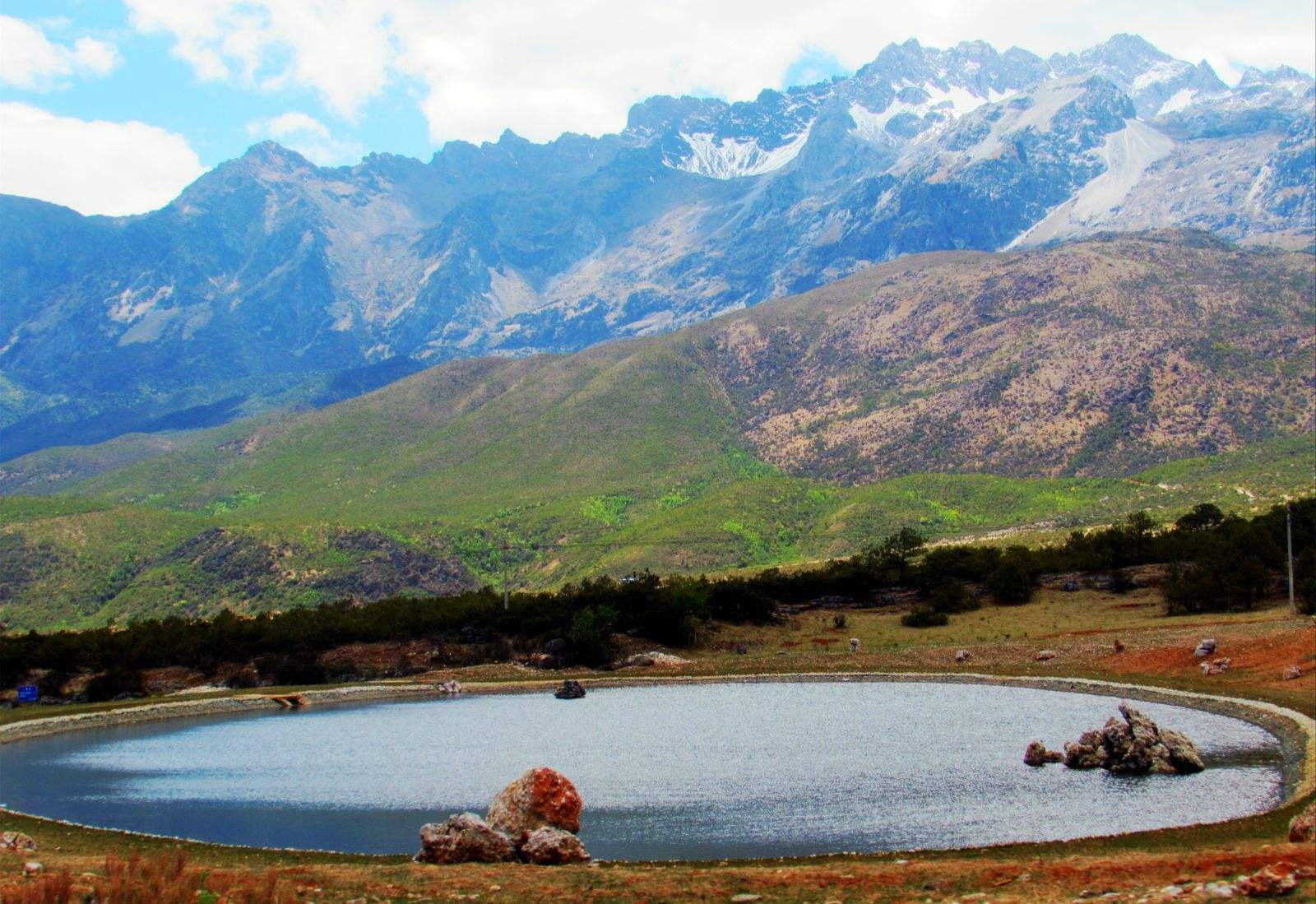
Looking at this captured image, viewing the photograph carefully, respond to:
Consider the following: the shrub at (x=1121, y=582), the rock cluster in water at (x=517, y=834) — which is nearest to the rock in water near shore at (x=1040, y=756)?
the rock cluster in water at (x=517, y=834)

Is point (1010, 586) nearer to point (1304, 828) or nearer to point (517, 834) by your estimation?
point (517, 834)

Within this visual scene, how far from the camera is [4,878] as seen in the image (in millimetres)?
24969

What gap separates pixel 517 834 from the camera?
28109 millimetres

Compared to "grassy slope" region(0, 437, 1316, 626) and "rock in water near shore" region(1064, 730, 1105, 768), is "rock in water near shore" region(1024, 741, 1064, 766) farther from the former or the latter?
"grassy slope" region(0, 437, 1316, 626)

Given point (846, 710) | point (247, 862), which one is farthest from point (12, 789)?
point (846, 710)

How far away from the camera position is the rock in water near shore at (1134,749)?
114 ft

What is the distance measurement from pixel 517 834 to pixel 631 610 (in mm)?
55193

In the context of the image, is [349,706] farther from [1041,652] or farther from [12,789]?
[1041,652]

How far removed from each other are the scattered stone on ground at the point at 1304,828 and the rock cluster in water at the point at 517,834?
13837mm

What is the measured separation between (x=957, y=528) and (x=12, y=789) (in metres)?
122

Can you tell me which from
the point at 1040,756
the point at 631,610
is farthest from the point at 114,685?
the point at 1040,756

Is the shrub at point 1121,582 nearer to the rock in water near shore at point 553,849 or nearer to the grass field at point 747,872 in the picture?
the grass field at point 747,872

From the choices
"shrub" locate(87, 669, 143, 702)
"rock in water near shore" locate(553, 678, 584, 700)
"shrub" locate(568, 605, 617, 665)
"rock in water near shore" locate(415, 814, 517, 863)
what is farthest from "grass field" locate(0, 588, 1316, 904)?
"shrub" locate(568, 605, 617, 665)

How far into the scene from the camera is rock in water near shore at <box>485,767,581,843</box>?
28312mm
